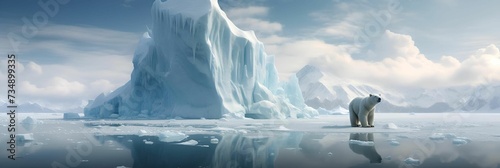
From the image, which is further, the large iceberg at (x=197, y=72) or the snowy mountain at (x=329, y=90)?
the snowy mountain at (x=329, y=90)

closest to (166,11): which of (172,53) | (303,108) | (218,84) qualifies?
(172,53)

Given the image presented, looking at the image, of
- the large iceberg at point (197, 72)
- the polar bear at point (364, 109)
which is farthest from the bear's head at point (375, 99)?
the large iceberg at point (197, 72)

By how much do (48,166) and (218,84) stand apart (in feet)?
74.1

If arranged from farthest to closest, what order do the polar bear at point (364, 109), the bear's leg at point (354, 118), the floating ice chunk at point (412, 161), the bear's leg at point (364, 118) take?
the bear's leg at point (354, 118)
the bear's leg at point (364, 118)
the polar bear at point (364, 109)
the floating ice chunk at point (412, 161)

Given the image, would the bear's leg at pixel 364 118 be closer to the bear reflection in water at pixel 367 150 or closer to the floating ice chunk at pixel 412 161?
the bear reflection in water at pixel 367 150

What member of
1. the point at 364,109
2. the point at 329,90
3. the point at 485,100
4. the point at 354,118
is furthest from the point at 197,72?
the point at 485,100

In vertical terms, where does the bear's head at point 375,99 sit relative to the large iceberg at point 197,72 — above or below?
below

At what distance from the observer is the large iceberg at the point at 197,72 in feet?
91.8

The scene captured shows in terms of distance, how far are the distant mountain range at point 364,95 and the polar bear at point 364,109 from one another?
90.6 m

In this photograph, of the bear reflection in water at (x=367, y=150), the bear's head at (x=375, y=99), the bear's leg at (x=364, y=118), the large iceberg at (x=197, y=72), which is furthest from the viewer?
the large iceberg at (x=197, y=72)

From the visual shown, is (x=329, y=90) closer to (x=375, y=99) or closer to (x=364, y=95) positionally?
(x=364, y=95)

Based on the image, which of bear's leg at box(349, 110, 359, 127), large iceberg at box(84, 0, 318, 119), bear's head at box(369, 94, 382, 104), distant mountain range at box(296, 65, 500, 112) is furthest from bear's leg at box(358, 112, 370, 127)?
distant mountain range at box(296, 65, 500, 112)

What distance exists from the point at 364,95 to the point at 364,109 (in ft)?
Answer: 409

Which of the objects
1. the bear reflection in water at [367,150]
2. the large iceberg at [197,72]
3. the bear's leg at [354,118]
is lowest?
the bear reflection in water at [367,150]
